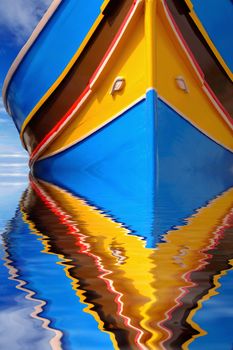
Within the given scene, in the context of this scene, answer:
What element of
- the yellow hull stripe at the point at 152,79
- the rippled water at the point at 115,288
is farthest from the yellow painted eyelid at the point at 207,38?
the rippled water at the point at 115,288

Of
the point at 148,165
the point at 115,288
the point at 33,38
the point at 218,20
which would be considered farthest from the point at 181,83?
the point at 115,288

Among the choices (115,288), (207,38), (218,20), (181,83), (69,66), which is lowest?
(115,288)

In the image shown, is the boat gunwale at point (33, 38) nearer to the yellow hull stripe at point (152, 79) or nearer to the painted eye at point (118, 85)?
the yellow hull stripe at point (152, 79)

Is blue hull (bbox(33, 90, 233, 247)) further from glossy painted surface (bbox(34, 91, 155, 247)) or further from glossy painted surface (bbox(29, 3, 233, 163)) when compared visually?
glossy painted surface (bbox(29, 3, 233, 163))

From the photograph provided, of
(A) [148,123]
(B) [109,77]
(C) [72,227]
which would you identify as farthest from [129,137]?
(C) [72,227]

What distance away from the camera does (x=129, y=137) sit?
4.87 meters

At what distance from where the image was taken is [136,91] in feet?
15.7

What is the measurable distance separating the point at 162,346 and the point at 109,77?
454 cm

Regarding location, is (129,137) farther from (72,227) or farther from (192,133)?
(72,227)

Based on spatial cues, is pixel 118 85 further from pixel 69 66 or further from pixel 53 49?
pixel 53 49

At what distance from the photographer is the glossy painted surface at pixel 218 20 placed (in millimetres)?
4992

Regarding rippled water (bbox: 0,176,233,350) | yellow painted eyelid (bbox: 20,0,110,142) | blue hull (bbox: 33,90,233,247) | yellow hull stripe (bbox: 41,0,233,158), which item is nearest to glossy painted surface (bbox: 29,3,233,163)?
yellow hull stripe (bbox: 41,0,233,158)

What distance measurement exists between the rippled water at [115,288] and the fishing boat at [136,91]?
1899mm

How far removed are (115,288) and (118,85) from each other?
3.96 m
